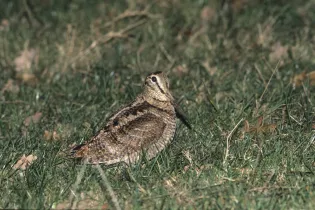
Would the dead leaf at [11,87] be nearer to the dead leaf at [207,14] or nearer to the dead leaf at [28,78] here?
the dead leaf at [28,78]

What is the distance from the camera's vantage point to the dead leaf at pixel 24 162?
18.3ft

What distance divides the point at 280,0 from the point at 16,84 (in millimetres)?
3772

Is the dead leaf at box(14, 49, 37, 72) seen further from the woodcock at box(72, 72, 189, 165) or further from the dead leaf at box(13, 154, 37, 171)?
the dead leaf at box(13, 154, 37, 171)

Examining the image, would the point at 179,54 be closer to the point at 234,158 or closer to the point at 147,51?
the point at 147,51

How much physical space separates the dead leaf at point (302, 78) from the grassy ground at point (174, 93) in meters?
0.02

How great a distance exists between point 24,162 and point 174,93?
2216 mm

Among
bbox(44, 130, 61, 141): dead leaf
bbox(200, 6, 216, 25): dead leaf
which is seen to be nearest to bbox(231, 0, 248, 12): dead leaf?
bbox(200, 6, 216, 25): dead leaf

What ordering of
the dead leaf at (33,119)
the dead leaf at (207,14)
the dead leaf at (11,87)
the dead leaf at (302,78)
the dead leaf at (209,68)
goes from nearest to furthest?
the dead leaf at (33,119)
the dead leaf at (302,78)
the dead leaf at (11,87)
the dead leaf at (209,68)
the dead leaf at (207,14)

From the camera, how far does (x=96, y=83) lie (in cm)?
755

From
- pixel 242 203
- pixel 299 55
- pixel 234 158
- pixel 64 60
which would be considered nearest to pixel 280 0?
pixel 299 55

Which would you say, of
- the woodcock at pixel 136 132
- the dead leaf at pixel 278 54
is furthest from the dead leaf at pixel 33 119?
the dead leaf at pixel 278 54

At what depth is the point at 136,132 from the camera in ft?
18.9

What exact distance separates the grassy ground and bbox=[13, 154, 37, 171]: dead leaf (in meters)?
0.04

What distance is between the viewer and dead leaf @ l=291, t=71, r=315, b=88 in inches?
284
